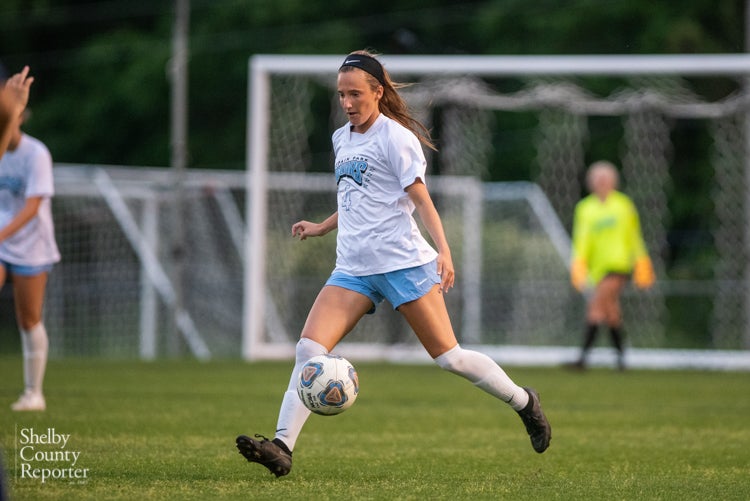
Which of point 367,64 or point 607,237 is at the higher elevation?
point 367,64

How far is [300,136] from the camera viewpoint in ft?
61.3

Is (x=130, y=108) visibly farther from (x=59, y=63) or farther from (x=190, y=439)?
(x=190, y=439)

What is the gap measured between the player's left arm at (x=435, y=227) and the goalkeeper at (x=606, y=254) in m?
9.09

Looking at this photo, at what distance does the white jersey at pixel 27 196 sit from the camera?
8820 millimetres

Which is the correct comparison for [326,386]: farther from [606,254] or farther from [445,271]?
[606,254]

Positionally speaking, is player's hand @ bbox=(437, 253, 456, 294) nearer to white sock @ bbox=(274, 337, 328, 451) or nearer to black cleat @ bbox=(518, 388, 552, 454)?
white sock @ bbox=(274, 337, 328, 451)

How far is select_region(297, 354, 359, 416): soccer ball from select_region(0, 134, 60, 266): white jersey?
335 centimetres

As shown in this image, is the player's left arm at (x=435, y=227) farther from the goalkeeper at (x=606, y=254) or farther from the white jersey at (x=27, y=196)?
the goalkeeper at (x=606, y=254)

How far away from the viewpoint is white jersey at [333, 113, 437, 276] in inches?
251

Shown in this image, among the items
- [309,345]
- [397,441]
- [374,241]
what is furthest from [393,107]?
[397,441]

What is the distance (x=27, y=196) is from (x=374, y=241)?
10.8 ft

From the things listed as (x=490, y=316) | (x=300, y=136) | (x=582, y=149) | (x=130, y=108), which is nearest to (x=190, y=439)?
(x=300, y=136)

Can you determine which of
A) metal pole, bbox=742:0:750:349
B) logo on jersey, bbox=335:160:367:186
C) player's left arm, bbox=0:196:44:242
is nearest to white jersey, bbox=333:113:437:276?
logo on jersey, bbox=335:160:367:186

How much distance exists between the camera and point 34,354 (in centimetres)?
930
